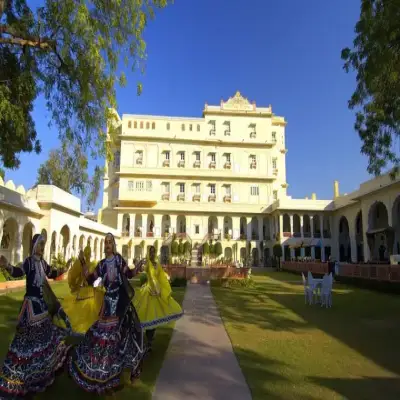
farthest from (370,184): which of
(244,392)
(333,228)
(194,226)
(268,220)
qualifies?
(244,392)

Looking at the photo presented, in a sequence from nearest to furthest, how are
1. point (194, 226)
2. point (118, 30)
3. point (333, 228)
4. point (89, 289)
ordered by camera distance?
point (89, 289) < point (118, 30) < point (333, 228) < point (194, 226)

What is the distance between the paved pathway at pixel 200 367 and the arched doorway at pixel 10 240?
528 inches

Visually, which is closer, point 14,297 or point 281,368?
point 281,368

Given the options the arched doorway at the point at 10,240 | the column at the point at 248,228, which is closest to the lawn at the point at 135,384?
the arched doorway at the point at 10,240

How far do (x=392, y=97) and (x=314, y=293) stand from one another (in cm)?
681

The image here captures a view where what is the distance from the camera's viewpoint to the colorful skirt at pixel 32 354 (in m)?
3.84

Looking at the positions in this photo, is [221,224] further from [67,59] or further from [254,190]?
[67,59]

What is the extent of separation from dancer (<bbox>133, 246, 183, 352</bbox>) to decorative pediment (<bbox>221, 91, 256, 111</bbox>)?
4269 cm

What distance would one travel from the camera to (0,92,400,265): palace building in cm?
3956

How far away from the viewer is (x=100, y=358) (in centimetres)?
409

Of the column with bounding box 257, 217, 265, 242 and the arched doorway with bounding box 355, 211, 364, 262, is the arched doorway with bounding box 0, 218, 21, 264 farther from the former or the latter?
the column with bounding box 257, 217, 265, 242

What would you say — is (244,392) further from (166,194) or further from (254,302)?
(166,194)

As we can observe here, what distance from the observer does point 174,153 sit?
4538cm

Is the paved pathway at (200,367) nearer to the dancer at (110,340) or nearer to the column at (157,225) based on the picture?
the dancer at (110,340)
